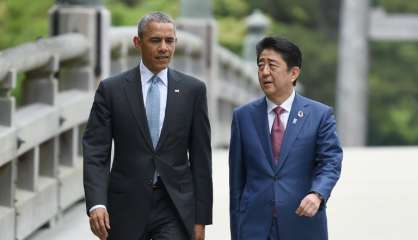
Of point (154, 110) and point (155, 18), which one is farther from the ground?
point (155, 18)

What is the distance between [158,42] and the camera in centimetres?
662

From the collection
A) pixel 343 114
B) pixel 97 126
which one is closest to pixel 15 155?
pixel 97 126

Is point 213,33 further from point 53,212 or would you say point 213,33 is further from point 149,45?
point 149,45

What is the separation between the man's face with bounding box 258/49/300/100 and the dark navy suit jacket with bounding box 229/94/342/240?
0.41 ft

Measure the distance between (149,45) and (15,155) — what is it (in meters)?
2.63

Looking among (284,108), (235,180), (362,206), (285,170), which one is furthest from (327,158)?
(362,206)

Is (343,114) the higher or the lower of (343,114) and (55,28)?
the lower

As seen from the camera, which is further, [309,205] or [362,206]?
[362,206]

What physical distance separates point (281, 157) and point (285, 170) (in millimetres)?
60

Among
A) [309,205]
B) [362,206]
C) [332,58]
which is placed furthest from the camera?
[332,58]


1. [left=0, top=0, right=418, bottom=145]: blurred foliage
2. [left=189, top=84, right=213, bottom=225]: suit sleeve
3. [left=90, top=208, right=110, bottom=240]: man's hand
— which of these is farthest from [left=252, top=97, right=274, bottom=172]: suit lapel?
[left=0, top=0, right=418, bottom=145]: blurred foliage

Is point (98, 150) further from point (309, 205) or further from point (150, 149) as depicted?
point (309, 205)

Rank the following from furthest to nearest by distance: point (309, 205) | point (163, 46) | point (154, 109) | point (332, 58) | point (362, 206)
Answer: point (332, 58) < point (362, 206) < point (154, 109) < point (163, 46) < point (309, 205)

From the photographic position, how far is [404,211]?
37.6 ft
